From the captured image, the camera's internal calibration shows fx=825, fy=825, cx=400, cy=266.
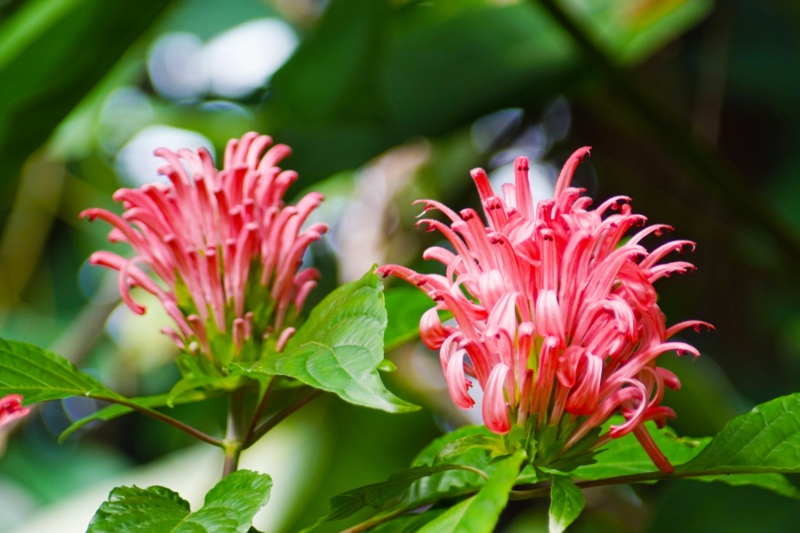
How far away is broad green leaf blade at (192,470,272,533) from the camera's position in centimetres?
44

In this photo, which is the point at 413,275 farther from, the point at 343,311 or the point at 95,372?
the point at 95,372

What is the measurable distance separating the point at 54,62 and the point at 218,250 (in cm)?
47

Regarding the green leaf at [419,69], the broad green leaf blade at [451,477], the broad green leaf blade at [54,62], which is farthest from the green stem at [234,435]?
the green leaf at [419,69]

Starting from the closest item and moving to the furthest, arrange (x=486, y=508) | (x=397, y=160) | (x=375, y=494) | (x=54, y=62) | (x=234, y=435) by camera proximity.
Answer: (x=486, y=508) → (x=375, y=494) → (x=234, y=435) → (x=54, y=62) → (x=397, y=160)

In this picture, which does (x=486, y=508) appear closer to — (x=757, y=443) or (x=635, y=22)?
(x=757, y=443)

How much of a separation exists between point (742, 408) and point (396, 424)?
62 centimetres

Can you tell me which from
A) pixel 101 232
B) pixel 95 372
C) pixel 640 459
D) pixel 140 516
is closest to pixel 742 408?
pixel 640 459

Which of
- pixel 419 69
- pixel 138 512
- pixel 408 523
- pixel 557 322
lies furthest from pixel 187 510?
pixel 419 69

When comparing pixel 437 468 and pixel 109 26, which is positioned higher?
pixel 109 26

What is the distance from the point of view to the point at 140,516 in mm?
469

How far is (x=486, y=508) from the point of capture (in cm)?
39

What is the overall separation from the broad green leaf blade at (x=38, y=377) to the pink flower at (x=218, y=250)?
0.33 feet

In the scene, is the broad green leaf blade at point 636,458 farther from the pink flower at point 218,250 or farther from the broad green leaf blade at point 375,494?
the pink flower at point 218,250

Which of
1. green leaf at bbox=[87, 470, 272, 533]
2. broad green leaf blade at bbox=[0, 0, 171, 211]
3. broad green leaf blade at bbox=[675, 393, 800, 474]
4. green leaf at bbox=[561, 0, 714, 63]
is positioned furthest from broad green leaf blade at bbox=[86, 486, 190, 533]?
green leaf at bbox=[561, 0, 714, 63]
